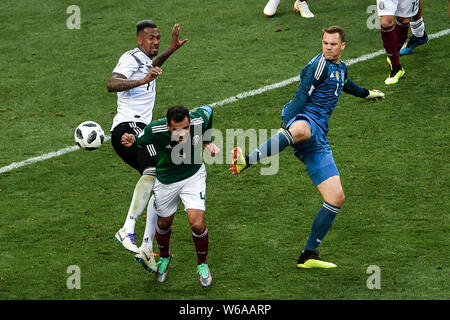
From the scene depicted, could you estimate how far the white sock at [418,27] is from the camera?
13.3 metres

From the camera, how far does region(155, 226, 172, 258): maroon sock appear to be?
27.6 ft

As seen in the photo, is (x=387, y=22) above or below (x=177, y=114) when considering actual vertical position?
above

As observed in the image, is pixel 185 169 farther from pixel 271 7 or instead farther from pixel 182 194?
pixel 271 7

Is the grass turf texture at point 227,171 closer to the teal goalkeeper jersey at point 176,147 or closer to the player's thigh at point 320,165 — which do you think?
the player's thigh at point 320,165

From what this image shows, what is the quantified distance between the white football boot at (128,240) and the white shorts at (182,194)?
0.36 metres

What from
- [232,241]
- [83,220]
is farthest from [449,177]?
→ [83,220]

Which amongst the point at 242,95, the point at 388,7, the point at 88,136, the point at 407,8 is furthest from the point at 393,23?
the point at 88,136

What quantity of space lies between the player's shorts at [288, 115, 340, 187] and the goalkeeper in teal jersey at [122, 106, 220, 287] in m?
0.93

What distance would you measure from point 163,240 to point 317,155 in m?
1.71

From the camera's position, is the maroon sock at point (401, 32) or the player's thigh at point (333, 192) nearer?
the player's thigh at point (333, 192)

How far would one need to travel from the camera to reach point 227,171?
36.0 ft

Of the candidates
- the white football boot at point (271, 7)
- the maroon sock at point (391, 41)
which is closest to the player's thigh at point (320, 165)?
the maroon sock at point (391, 41)

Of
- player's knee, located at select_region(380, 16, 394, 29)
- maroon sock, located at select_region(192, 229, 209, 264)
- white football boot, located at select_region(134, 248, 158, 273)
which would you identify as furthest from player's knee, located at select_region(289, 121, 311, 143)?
player's knee, located at select_region(380, 16, 394, 29)

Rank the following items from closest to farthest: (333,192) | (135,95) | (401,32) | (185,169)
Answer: (185,169), (333,192), (135,95), (401,32)
